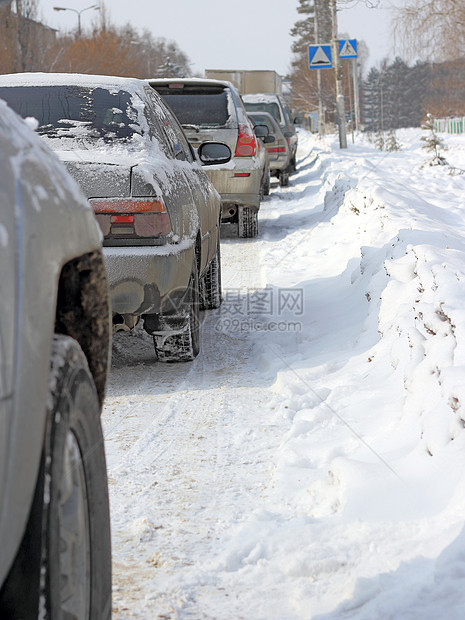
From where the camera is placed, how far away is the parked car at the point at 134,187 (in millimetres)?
4355

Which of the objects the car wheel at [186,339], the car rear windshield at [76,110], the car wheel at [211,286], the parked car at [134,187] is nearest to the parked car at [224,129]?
the car wheel at [211,286]

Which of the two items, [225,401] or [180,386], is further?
[180,386]

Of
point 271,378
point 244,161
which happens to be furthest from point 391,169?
point 271,378

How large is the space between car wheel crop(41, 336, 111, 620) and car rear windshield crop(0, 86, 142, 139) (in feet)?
10.5

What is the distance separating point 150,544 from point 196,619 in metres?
0.53

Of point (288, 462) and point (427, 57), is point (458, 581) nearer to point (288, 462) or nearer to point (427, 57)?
point (288, 462)

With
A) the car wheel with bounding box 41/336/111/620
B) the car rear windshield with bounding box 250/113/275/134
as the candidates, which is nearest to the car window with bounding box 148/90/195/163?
the car wheel with bounding box 41/336/111/620

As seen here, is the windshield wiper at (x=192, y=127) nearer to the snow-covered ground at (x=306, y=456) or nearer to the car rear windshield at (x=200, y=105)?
the car rear windshield at (x=200, y=105)

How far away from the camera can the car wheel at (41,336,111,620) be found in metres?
1.51

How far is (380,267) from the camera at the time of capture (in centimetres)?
656

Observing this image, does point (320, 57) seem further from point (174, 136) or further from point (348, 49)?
point (174, 136)


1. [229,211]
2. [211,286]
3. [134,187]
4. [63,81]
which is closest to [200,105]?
[229,211]

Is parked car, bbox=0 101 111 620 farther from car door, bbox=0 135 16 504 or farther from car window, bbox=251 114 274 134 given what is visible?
car window, bbox=251 114 274 134

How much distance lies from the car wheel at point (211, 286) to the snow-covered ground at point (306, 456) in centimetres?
14
